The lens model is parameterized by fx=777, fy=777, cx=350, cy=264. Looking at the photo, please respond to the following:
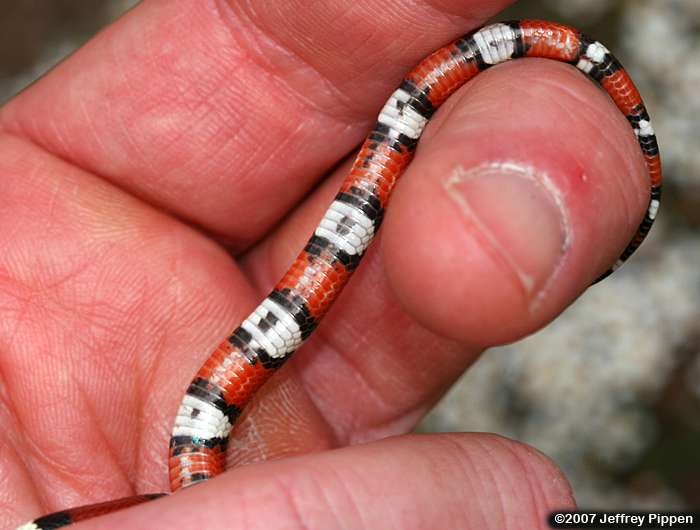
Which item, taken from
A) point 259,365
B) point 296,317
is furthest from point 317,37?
point 259,365

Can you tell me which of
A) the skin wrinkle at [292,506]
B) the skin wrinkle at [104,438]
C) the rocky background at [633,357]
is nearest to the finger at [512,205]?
the skin wrinkle at [292,506]

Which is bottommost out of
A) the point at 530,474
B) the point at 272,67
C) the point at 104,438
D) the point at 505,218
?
the point at 104,438

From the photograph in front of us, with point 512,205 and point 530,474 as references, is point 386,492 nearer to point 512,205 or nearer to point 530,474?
point 530,474

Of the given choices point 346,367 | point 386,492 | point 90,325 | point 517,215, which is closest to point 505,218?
point 517,215

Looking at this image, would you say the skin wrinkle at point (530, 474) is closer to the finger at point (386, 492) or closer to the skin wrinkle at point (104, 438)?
the finger at point (386, 492)

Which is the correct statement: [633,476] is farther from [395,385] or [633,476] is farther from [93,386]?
[93,386]

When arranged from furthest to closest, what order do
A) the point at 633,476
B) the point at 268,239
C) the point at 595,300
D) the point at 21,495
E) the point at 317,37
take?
1. the point at 595,300
2. the point at 633,476
3. the point at 268,239
4. the point at 317,37
5. the point at 21,495
